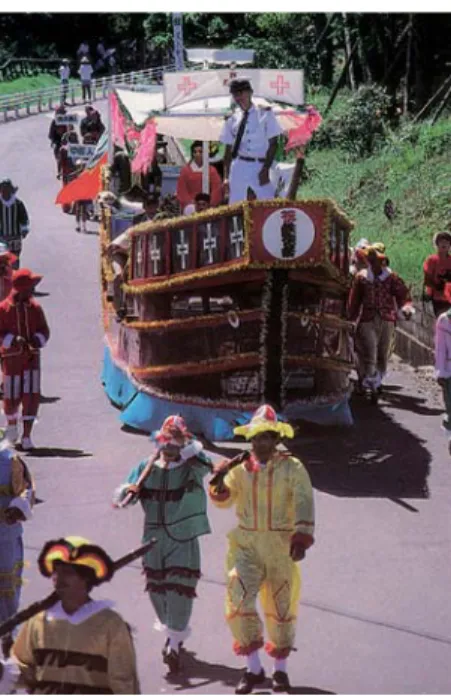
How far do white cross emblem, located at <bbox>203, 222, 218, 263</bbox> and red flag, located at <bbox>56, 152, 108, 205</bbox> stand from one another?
6.25m

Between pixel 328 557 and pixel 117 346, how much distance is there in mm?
5808

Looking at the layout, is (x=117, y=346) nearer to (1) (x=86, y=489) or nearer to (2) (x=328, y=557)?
(1) (x=86, y=489)

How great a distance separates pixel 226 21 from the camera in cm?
4053

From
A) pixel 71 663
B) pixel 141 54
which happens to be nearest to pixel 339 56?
pixel 141 54

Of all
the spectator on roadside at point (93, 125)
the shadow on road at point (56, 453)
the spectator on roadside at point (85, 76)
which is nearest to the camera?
the shadow on road at point (56, 453)

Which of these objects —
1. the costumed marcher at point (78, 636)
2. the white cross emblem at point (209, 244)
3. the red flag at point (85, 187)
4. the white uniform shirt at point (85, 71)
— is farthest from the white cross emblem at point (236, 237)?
the white uniform shirt at point (85, 71)

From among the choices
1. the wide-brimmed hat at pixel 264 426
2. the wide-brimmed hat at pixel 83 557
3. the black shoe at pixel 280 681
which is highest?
the wide-brimmed hat at pixel 83 557

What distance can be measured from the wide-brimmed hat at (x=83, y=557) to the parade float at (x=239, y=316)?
7.74 m

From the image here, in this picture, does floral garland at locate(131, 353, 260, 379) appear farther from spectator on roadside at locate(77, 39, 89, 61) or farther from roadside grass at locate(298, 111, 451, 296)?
spectator on roadside at locate(77, 39, 89, 61)

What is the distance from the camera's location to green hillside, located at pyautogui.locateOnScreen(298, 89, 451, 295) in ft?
71.6

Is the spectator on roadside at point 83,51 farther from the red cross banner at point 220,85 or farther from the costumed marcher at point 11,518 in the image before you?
the costumed marcher at point 11,518

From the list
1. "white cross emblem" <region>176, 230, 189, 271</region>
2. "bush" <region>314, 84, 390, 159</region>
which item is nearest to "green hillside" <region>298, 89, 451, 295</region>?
"bush" <region>314, 84, 390, 159</region>

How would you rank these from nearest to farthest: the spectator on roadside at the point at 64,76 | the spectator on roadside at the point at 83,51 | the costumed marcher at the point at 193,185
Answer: the costumed marcher at the point at 193,185
the spectator on roadside at the point at 83,51
the spectator on roadside at the point at 64,76

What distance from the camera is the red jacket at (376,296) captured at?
16.2 meters
